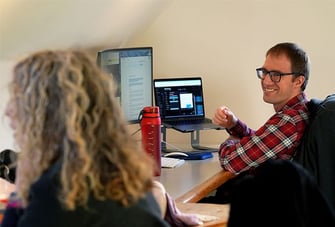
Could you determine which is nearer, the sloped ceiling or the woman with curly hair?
the woman with curly hair

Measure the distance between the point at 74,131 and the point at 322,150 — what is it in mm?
1497

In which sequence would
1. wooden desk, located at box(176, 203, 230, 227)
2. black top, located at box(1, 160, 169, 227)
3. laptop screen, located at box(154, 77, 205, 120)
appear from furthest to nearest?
laptop screen, located at box(154, 77, 205, 120) < wooden desk, located at box(176, 203, 230, 227) < black top, located at box(1, 160, 169, 227)

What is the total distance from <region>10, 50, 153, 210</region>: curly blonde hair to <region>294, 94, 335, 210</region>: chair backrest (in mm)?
1332

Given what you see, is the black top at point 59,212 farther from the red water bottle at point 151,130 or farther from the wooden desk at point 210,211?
the red water bottle at point 151,130

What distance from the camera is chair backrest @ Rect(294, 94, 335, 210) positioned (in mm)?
2508

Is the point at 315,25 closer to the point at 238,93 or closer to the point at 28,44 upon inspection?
the point at 238,93

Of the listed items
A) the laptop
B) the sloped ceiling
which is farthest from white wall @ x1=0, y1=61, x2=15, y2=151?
the laptop

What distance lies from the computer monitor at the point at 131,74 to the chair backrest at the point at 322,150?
3.48 feet

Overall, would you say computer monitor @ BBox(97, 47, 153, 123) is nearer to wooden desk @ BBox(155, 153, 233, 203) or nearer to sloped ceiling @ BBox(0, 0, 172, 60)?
sloped ceiling @ BBox(0, 0, 172, 60)

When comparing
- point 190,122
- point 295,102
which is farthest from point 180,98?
point 295,102

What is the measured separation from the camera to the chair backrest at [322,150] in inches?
98.7

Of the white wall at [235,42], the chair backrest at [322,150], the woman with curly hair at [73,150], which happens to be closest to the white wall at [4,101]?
the white wall at [235,42]

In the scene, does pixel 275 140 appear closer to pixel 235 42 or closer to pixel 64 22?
pixel 64 22

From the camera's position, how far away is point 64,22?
2.79m
